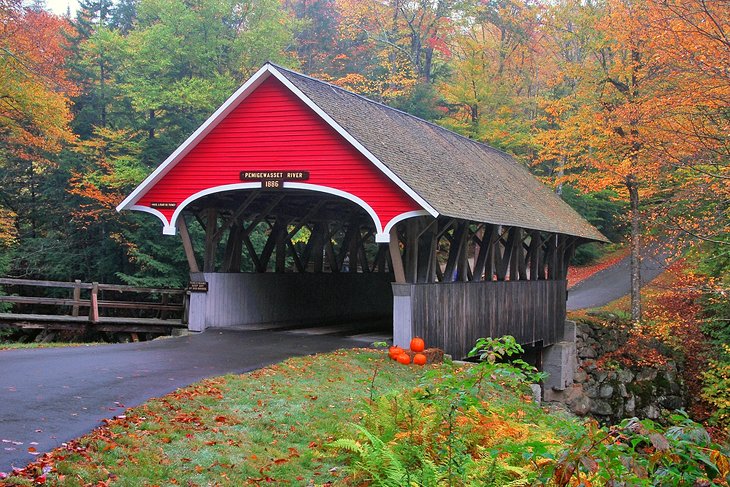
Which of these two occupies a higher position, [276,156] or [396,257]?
[276,156]

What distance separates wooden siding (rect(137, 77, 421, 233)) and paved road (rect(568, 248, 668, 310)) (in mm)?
16299

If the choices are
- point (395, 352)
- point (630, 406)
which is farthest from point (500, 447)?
point (630, 406)

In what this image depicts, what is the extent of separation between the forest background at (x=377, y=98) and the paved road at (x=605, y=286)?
2380 mm

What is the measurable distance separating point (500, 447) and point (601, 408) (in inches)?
667

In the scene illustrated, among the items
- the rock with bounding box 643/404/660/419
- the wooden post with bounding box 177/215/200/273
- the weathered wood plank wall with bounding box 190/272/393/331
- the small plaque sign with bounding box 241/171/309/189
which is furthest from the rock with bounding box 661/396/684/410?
the wooden post with bounding box 177/215/200/273

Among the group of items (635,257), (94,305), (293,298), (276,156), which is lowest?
(94,305)

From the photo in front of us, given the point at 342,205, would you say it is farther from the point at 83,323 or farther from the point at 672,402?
the point at 672,402

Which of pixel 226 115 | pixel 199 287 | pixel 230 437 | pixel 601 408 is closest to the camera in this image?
pixel 230 437

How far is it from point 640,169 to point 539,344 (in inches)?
231

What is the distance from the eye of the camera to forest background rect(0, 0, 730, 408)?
49.1ft

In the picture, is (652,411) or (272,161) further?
(652,411)

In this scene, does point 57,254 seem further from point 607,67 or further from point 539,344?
point 607,67

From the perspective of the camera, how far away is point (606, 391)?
21.2m

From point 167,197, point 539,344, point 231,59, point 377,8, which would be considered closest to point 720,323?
point 539,344
